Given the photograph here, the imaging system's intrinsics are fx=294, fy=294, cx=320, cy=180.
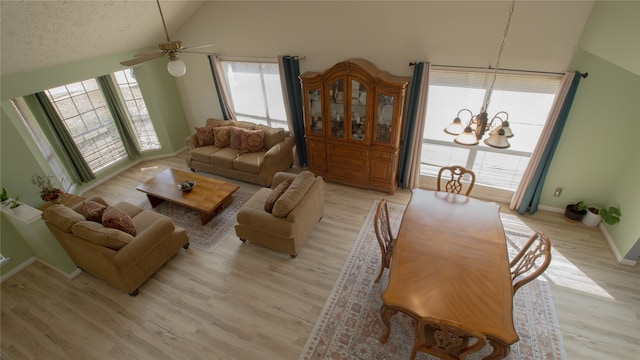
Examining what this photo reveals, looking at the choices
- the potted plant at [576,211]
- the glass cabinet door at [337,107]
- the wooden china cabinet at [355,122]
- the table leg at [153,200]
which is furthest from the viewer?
the table leg at [153,200]

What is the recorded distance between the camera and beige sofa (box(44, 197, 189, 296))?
3250 mm

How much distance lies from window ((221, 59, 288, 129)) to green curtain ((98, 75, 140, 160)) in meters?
2.17

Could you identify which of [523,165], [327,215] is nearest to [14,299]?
[327,215]

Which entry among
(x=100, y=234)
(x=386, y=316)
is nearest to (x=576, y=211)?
(x=386, y=316)

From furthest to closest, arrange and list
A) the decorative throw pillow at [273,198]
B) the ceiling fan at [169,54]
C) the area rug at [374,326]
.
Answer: the decorative throw pillow at [273,198]
the ceiling fan at [169,54]
the area rug at [374,326]

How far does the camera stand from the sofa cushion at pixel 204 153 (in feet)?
18.4

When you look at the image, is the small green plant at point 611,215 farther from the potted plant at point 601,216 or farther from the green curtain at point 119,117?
the green curtain at point 119,117

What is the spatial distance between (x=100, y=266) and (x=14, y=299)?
125 cm

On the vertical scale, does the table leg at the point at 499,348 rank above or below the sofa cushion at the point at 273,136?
below

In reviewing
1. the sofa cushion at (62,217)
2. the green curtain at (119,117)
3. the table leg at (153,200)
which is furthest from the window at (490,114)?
the green curtain at (119,117)

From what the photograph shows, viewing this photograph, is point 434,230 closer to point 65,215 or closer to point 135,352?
point 135,352

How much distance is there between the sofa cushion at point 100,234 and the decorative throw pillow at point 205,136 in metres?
2.82

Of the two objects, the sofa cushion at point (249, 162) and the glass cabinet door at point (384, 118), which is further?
the sofa cushion at point (249, 162)

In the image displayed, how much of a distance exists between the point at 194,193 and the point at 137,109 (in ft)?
9.79
